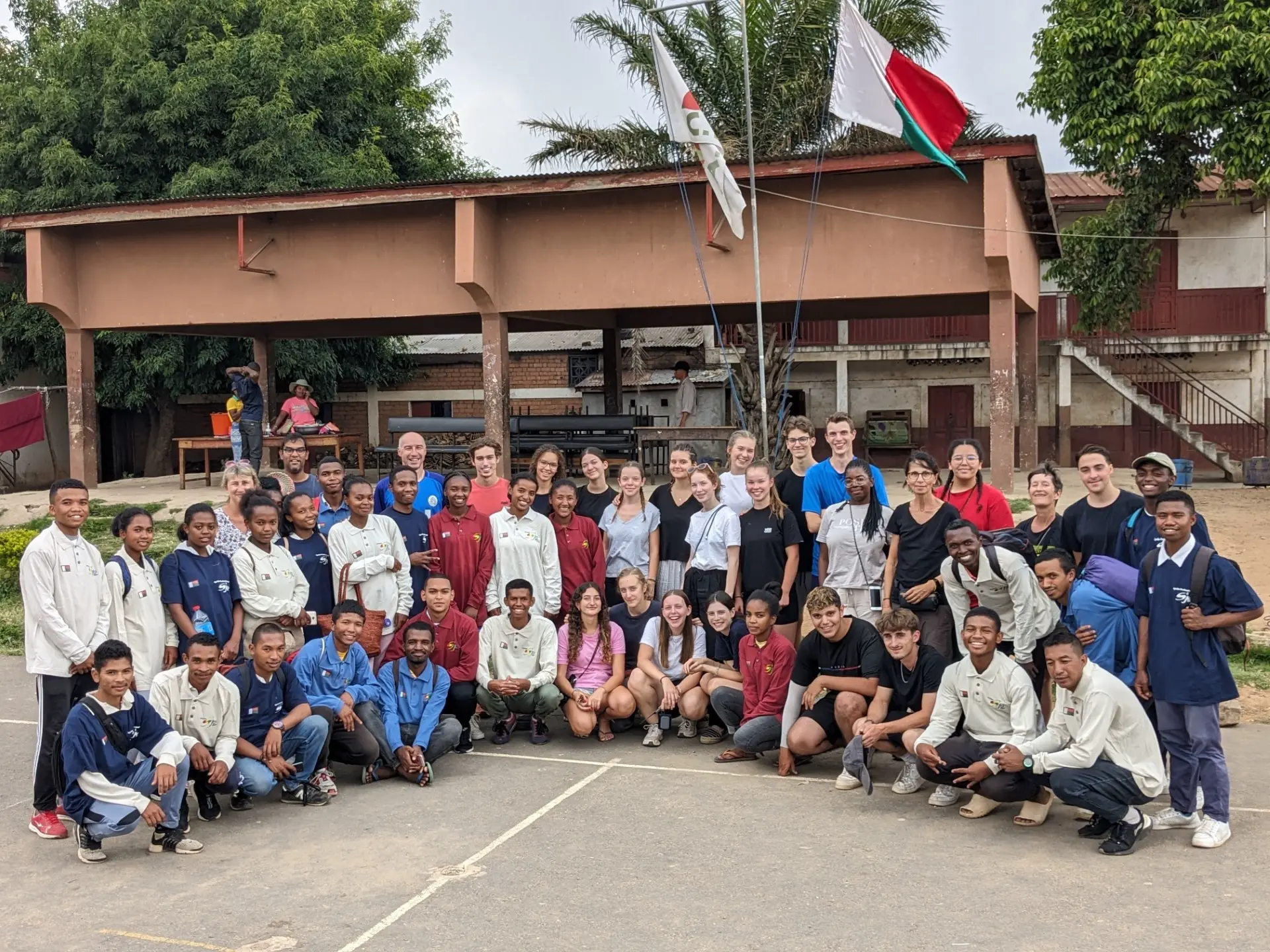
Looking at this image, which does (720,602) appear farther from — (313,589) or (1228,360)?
(1228,360)

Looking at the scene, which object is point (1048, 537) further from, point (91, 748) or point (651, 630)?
point (91, 748)

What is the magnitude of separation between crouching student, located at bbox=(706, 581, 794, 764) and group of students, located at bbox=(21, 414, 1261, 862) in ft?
0.06

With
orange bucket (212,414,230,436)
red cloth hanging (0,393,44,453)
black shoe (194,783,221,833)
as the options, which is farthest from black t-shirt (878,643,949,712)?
red cloth hanging (0,393,44,453)

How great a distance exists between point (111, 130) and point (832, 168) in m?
15.3

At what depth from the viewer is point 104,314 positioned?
18.0 metres

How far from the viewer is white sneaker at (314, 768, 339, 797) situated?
272 inches

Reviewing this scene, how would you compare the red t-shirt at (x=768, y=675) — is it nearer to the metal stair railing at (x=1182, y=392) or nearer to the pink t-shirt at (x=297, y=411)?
the pink t-shirt at (x=297, y=411)

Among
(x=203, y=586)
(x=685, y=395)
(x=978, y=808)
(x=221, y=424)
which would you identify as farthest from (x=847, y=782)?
(x=221, y=424)

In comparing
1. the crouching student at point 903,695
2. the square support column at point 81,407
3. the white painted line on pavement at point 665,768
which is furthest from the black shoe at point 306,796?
the square support column at point 81,407

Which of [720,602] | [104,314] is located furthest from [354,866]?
[104,314]

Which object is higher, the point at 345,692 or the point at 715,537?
the point at 715,537

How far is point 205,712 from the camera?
654cm

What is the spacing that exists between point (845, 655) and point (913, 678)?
406mm

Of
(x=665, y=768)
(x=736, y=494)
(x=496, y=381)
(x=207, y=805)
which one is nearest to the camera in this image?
(x=207, y=805)
